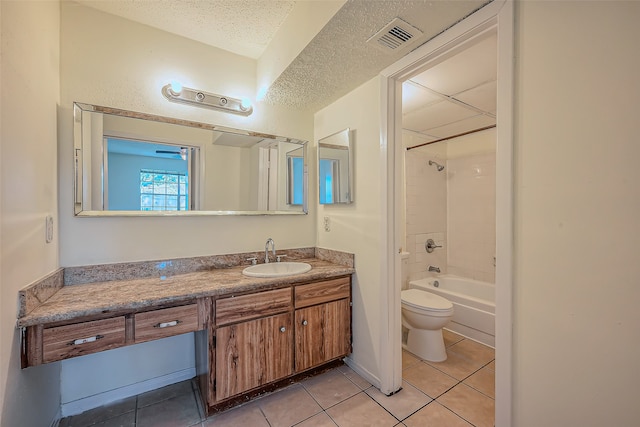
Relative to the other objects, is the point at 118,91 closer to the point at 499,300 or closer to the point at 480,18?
the point at 480,18

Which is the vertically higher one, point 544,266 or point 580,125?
point 580,125

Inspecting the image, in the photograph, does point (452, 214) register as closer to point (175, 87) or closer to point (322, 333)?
point (322, 333)

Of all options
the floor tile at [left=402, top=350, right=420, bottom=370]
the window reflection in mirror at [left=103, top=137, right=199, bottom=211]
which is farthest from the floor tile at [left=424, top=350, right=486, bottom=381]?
the window reflection in mirror at [left=103, top=137, right=199, bottom=211]

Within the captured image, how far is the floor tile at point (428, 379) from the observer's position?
5.93 ft

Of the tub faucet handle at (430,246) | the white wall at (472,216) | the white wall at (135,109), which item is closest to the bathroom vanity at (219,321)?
the white wall at (135,109)

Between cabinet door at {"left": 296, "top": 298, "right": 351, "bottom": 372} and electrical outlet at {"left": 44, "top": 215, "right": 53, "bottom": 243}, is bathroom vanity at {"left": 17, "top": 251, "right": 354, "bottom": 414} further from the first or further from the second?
electrical outlet at {"left": 44, "top": 215, "right": 53, "bottom": 243}

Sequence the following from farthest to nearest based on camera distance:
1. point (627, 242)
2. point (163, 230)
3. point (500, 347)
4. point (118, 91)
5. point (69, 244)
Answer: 1. point (163, 230)
2. point (118, 91)
3. point (69, 244)
4. point (500, 347)
5. point (627, 242)

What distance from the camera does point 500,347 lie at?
1152mm

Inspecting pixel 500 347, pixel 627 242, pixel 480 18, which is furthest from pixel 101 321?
pixel 480 18

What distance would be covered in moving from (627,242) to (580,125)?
0.43m

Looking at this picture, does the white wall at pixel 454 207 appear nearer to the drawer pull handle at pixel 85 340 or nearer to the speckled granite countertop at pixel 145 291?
the speckled granite countertop at pixel 145 291

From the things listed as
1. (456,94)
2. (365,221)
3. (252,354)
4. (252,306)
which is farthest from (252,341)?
(456,94)

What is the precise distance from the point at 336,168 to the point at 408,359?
5.77ft

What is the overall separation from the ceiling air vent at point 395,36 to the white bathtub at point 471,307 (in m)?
2.41
